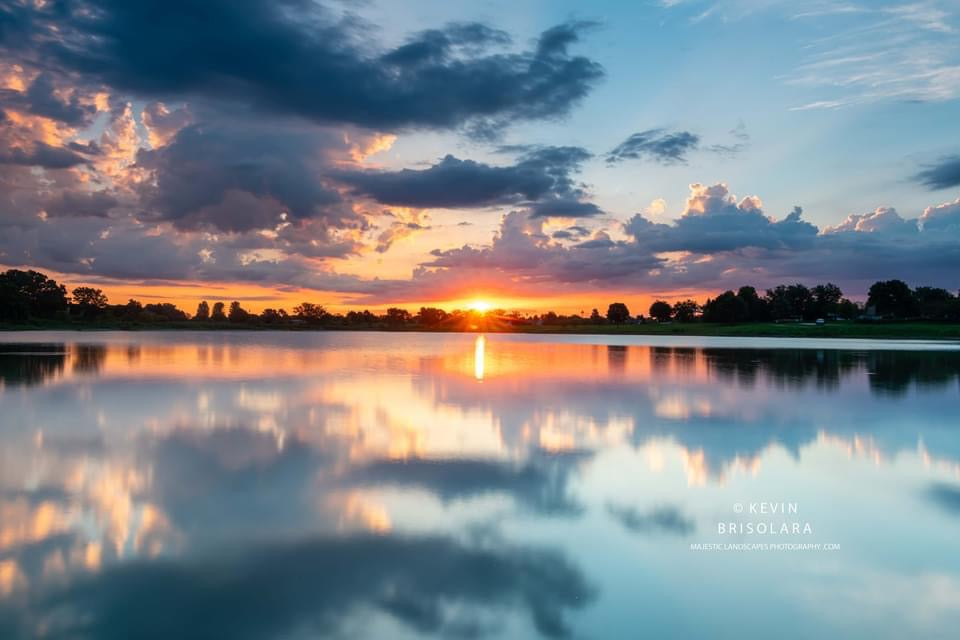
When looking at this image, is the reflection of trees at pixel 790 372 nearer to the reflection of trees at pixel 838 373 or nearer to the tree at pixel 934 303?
the reflection of trees at pixel 838 373

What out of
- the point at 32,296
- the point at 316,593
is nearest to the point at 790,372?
the point at 316,593

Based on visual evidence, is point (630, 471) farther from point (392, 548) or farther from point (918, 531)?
point (392, 548)

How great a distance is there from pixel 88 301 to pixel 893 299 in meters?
217

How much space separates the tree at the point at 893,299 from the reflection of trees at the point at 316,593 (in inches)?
7108

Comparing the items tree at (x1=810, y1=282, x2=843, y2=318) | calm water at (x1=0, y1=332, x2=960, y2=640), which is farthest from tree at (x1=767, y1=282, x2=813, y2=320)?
calm water at (x1=0, y1=332, x2=960, y2=640)

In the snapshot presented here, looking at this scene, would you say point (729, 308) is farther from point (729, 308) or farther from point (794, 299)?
point (794, 299)

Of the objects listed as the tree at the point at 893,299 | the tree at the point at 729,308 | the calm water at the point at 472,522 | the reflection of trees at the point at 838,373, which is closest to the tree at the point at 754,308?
the tree at the point at 729,308

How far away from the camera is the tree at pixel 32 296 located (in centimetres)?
13300

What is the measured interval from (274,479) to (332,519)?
2.84 m

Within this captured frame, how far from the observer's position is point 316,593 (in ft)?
22.5

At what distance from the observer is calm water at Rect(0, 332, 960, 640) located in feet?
21.6

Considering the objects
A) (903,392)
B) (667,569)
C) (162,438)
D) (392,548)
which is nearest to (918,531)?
(667,569)

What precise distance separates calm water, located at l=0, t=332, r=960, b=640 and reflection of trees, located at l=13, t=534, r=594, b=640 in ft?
0.10

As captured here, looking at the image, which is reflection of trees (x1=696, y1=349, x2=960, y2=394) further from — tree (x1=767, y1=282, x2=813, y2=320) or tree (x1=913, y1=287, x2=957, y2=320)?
tree (x1=767, y1=282, x2=813, y2=320)
